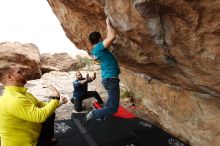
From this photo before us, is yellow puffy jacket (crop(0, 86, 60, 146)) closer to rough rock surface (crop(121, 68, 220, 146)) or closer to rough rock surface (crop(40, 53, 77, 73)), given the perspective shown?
rough rock surface (crop(121, 68, 220, 146))

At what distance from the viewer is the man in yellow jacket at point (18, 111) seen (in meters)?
3.64

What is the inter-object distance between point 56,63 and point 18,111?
10875 millimetres

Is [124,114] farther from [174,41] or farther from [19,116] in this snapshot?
[19,116]

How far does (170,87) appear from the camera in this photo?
600 cm

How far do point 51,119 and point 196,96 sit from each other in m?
2.69

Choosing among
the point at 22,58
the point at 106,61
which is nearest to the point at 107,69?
the point at 106,61

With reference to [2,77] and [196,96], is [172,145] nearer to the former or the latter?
[196,96]

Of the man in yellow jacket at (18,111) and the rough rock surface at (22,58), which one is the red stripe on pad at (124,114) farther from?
the rough rock surface at (22,58)

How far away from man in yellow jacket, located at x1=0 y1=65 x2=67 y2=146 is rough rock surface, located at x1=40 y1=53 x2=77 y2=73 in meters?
9.62

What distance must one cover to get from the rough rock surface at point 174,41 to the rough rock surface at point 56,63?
745 centimetres

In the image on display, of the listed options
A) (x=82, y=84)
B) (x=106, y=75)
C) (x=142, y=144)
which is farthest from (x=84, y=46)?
(x=142, y=144)

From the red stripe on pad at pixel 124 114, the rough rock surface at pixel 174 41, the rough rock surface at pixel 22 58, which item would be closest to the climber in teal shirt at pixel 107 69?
the rough rock surface at pixel 174 41

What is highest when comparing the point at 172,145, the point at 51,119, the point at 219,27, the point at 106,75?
the point at 219,27

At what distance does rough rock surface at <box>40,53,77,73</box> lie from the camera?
1355 centimetres
